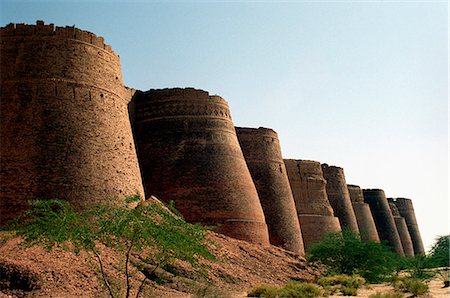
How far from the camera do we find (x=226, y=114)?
22.8 m

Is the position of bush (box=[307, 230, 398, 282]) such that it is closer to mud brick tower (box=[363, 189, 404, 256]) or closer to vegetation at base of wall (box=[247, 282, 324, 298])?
vegetation at base of wall (box=[247, 282, 324, 298])

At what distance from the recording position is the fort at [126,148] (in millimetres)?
14539

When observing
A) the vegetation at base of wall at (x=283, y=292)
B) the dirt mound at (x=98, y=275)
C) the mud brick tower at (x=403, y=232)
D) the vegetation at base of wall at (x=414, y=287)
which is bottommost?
the vegetation at base of wall at (x=414, y=287)

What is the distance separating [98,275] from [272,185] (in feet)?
48.3

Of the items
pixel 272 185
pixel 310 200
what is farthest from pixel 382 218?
pixel 272 185

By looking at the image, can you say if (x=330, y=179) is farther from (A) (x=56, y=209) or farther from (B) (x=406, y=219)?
(A) (x=56, y=209)

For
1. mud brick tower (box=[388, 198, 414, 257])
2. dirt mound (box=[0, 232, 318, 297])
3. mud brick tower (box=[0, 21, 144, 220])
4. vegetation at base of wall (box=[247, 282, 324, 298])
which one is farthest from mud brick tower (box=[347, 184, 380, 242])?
mud brick tower (box=[0, 21, 144, 220])

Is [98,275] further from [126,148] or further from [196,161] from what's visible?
[196,161]

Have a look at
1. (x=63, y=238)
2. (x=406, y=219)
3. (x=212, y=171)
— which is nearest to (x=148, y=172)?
(x=212, y=171)

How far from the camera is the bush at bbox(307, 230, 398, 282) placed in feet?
72.8

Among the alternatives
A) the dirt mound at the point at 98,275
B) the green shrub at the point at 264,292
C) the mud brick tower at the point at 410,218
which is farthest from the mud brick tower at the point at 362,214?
the green shrub at the point at 264,292

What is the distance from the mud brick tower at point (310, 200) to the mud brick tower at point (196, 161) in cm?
874

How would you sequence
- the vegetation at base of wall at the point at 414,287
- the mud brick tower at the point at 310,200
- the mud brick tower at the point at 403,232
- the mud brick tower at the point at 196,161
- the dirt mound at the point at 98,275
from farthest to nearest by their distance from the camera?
the mud brick tower at the point at 403,232 < the mud brick tower at the point at 310,200 < the mud brick tower at the point at 196,161 < the vegetation at base of wall at the point at 414,287 < the dirt mound at the point at 98,275

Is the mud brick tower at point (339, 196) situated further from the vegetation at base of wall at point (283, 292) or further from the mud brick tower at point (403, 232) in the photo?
the vegetation at base of wall at point (283, 292)
